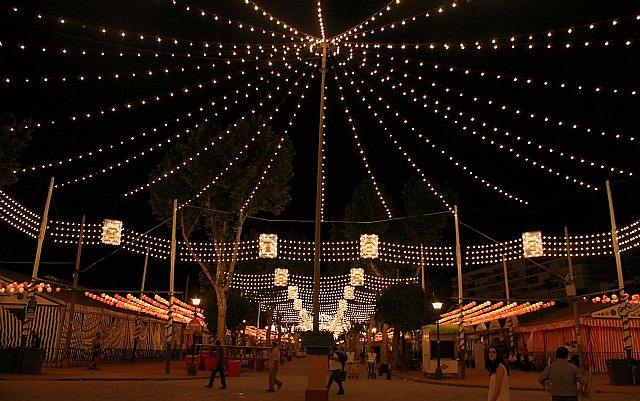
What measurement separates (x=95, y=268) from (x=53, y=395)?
29.8 metres

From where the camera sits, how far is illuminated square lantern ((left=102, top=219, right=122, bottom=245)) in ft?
76.9

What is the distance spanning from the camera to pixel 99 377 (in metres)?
18.7

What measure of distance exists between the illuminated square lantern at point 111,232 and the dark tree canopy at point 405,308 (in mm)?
14903

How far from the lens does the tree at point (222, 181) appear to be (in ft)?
90.3

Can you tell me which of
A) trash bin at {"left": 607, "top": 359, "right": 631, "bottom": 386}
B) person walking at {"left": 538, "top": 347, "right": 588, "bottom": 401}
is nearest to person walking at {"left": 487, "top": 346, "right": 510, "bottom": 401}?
person walking at {"left": 538, "top": 347, "right": 588, "bottom": 401}

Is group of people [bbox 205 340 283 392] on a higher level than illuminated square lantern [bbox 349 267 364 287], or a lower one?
lower

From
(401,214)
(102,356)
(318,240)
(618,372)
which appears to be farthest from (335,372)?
(401,214)

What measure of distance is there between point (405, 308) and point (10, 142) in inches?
816

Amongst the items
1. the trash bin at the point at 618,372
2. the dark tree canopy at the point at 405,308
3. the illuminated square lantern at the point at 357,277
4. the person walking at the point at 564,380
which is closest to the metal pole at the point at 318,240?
the person walking at the point at 564,380

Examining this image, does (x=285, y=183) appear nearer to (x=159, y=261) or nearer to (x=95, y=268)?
(x=95, y=268)

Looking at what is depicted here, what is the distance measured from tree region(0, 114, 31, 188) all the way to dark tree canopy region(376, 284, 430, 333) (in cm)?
1946

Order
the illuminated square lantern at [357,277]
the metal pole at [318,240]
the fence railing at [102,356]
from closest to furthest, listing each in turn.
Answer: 1. the metal pole at [318,240]
2. the fence railing at [102,356]
3. the illuminated square lantern at [357,277]

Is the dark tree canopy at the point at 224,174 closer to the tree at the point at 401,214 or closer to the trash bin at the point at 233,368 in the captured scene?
the trash bin at the point at 233,368

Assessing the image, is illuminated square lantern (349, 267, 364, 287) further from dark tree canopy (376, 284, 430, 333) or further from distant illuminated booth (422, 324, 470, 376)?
distant illuminated booth (422, 324, 470, 376)
